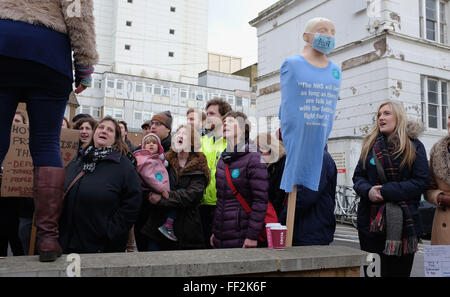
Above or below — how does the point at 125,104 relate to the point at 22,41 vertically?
above

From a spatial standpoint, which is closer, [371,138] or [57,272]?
[57,272]

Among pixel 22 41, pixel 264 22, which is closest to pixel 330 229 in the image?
pixel 22 41

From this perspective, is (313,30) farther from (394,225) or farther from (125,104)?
(125,104)

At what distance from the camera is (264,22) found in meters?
20.8

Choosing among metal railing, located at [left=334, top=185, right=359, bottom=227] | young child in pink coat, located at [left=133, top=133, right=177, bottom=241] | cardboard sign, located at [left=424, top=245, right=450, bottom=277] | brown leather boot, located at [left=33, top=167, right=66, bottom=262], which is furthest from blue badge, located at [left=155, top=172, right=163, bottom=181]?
metal railing, located at [left=334, top=185, right=359, bottom=227]

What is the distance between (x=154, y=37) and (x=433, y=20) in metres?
38.3

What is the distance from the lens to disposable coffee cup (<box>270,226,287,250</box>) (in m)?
2.92

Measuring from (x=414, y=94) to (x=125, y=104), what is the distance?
28919 mm

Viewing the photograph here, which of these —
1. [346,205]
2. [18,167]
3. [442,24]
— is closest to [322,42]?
[18,167]

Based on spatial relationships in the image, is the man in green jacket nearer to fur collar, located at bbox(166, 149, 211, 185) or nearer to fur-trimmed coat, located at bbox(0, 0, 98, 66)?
fur collar, located at bbox(166, 149, 211, 185)

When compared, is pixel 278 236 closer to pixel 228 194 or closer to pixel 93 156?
pixel 228 194

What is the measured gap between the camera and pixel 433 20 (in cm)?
1561

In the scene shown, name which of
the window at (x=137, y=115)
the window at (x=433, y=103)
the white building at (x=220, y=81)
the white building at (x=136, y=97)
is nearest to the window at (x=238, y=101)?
the white building at (x=220, y=81)

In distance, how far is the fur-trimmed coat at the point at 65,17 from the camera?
2.24 meters
